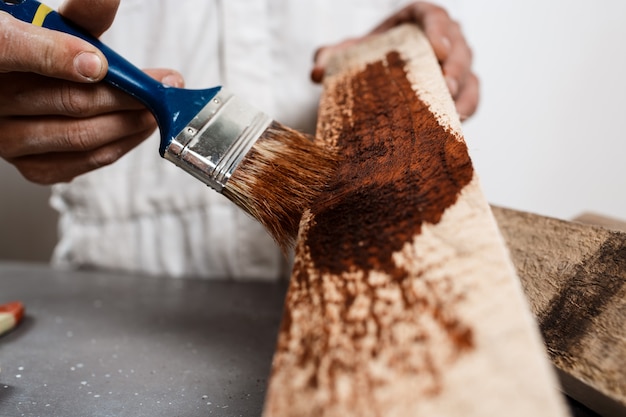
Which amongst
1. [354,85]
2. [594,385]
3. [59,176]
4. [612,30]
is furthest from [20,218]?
[612,30]

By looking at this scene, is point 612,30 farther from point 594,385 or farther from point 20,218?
point 20,218

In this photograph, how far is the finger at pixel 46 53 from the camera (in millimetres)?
727

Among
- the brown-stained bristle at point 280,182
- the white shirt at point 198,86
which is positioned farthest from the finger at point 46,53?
the white shirt at point 198,86

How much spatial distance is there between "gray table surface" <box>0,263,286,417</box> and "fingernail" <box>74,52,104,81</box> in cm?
47

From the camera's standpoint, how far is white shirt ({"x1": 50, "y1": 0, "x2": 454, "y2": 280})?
137 centimetres

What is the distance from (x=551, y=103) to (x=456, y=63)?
88 centimetres

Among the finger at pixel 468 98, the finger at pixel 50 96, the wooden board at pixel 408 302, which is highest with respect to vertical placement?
the finger at pixel 468 98

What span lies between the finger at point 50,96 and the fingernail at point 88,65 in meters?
0.08

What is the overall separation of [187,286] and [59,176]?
482mm

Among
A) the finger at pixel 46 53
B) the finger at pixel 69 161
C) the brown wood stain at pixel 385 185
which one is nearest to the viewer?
the brown wood stain at pixel 385 185

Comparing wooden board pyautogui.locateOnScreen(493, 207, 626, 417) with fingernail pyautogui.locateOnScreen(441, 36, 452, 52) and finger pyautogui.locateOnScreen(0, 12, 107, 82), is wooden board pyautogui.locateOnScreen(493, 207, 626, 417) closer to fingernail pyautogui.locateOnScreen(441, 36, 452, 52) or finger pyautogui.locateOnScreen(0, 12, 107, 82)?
fingernail pyautogui.locateOnScreen(441, 36, 452, 52)

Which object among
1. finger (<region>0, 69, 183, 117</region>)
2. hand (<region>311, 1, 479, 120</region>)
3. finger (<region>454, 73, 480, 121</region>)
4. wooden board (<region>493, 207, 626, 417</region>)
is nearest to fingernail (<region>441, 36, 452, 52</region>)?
hand (<region>311, 1, 479, 120</region>)

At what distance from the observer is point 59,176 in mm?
1014

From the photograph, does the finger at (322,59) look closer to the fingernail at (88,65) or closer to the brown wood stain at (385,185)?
the brown wood stain at (385,185)
